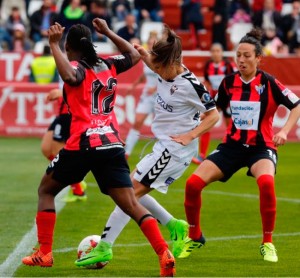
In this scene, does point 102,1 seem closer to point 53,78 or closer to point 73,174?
point 53,78

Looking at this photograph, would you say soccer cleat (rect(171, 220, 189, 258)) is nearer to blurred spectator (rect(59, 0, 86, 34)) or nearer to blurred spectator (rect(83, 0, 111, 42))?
blurred spectator (rect(59, 0, 86, 34))

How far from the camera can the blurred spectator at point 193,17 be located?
2748 cm

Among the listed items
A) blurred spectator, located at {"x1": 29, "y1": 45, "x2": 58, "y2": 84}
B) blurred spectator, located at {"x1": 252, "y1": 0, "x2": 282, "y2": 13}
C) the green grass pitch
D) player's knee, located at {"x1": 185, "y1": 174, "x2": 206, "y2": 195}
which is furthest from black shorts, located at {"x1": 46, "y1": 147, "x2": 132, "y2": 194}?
blurred spectator, located at {"x1": 252, "y1": 0, "x2": 282, "y2": 13}

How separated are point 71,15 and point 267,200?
17753 mm

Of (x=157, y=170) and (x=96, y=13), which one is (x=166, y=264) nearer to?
(x=157, y=170)

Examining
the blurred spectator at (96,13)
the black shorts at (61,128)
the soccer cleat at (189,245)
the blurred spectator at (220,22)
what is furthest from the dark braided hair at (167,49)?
the blurred spectator at (96,13)

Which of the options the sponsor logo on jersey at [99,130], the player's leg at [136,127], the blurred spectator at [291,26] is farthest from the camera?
the blurred spectator at [291,26]

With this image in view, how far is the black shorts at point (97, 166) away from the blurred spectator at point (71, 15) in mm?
A: 18110

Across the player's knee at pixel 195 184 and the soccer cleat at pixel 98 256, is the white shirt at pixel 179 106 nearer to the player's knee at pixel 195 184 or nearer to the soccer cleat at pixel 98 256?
the player's knee at pixel 195 184

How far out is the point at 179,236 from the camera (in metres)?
10.2

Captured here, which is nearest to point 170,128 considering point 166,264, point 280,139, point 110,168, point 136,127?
point 280,139

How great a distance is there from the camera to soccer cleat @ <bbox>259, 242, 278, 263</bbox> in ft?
32.2

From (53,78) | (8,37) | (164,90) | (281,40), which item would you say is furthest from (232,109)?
(8,37)

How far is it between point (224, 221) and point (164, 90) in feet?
10.1
